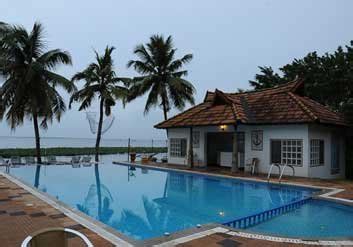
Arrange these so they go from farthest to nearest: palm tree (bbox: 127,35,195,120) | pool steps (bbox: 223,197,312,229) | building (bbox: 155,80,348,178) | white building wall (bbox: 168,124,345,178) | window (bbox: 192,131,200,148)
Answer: palm tree (bbox: 127,35,195,120) → window (bbox: 192,131,200,148) → building (bbox: 155,80,348,178) → white building wall (bbox: 168,124,345,178) → pool steps (bbox: 223,197,312,229)

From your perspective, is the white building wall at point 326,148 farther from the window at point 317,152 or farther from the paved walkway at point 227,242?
the paved walkway at point 227,242

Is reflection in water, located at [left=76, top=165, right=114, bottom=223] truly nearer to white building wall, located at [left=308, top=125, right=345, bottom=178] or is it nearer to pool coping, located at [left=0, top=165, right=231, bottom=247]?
pool coping, located at [left=0, top=165, right=231, bottom=247]

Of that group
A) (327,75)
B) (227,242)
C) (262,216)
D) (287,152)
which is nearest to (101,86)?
(287,152)

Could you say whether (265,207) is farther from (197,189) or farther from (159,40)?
(159,40)

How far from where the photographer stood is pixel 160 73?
76.3 ft

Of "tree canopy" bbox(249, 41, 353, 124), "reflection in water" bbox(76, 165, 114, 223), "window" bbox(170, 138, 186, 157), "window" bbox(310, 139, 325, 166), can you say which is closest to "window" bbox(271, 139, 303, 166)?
"window" bbox(310, 139, 325, 166)

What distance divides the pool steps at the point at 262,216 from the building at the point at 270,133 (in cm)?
476

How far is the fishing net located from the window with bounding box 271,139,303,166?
477 inches

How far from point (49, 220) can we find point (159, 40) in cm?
1864

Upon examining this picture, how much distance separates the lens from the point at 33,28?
696 inches

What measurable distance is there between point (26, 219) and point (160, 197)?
206 inches

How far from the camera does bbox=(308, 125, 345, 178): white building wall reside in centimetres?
1395

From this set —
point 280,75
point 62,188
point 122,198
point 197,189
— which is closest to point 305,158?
point 197,189

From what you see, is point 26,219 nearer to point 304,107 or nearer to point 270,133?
point 270,133
